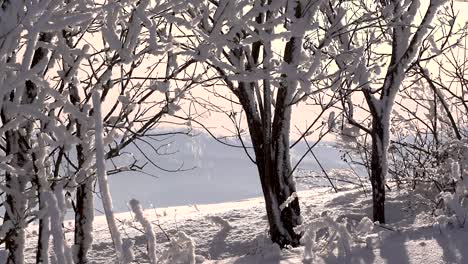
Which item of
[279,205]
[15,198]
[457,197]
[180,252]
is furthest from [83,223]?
[457,197]

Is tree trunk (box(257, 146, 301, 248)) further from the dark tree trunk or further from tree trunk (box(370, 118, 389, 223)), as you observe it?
tree trunk (box(370, 118, 389, 223))

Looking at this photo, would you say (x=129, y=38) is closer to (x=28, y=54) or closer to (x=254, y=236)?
(x=28, y=54)

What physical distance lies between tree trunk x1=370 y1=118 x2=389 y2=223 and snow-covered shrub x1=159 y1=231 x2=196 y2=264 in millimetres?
2883

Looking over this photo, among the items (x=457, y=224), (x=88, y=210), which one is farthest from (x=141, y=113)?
(x=457, y=224)

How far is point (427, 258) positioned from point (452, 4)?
16.0 ft

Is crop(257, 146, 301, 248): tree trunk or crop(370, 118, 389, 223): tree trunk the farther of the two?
crop(370, 118, 389, 223): tree trunk

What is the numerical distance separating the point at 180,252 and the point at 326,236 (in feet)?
7.66

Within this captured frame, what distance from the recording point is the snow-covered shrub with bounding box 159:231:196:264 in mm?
3685

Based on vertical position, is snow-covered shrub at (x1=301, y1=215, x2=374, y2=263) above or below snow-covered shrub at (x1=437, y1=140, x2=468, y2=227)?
below

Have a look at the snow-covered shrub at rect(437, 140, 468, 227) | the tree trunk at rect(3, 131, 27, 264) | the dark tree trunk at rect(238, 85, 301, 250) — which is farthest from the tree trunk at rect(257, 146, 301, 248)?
the tree trunk at rect(3, 131, 27, 264)

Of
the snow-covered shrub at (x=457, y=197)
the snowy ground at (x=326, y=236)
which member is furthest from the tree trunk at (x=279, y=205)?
the snow-covered shrub at (x=457, y=197)

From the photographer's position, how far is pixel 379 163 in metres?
6.14

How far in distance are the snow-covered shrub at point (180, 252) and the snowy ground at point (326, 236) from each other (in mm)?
153

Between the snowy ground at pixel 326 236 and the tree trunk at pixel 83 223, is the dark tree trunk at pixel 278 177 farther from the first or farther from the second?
the tree trunk at pixel 83 223
